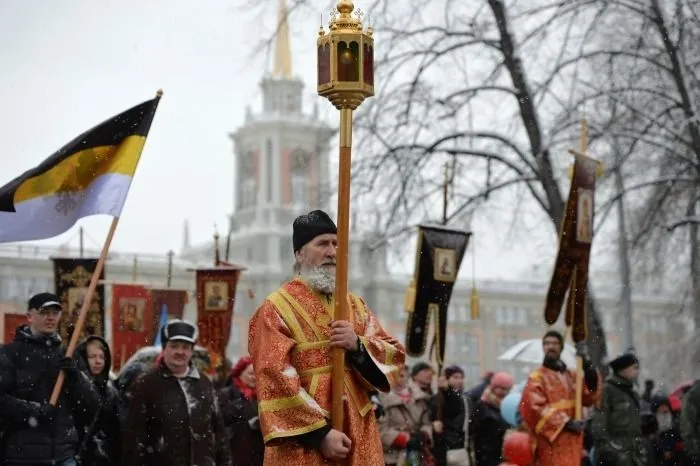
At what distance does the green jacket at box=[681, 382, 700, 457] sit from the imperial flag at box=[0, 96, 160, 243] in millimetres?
5029

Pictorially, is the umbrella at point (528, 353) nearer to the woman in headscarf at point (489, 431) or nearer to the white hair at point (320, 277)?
the woman in headscarf at point (489, 431)

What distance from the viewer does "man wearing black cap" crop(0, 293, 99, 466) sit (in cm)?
782

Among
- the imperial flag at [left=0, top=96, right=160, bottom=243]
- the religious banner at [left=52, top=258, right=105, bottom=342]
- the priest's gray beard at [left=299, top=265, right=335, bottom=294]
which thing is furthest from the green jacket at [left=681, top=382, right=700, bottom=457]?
the religious banner at [left=52, top=258, right=105, bottom=342]

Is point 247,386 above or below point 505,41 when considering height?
below

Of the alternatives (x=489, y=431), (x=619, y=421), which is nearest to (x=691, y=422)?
(x=619, y=421)

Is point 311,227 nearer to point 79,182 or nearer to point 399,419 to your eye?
point 79,182

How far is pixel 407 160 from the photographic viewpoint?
1883 centimetres

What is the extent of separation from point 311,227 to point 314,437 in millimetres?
1005

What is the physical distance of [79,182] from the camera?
8.20 meters

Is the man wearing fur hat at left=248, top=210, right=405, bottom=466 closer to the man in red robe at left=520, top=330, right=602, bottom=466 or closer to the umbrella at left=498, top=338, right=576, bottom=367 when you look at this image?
the man in red robe at left=520, top=330, right=602, bottom=466

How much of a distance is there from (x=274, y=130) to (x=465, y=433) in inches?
3542

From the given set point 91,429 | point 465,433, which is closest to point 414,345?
point 465,433

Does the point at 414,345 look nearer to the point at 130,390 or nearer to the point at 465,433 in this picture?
the point at 465,433

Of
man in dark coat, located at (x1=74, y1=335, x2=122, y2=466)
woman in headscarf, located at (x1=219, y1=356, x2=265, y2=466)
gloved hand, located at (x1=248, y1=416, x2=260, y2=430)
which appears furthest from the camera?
woman in headscarf, located at (x1=219, y1=356, x2=265, y2=466)
